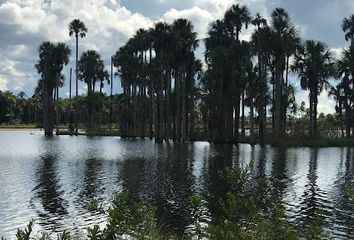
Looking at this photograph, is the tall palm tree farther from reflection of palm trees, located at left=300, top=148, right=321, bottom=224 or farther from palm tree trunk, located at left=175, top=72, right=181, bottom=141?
reflection of palm trees, located at left=300, top=148, right=321, bottom=224

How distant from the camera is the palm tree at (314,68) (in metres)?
71.7

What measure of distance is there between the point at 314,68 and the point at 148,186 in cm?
5159

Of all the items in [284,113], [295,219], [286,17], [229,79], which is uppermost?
[286,17]

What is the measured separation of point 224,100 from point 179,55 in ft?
36.5

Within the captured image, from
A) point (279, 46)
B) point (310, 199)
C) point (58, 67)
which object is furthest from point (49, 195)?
point (58, 67)

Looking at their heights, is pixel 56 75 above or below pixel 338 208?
above

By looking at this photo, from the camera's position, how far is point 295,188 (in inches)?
1037

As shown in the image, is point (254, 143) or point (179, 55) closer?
point (254, 143)

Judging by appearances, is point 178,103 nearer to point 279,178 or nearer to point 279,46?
point 279,46

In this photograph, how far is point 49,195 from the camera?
23422 mm

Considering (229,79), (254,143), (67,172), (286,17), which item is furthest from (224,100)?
(67,172)

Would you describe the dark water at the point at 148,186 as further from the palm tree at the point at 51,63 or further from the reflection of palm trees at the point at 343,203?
the palm tree at the point at 51,63

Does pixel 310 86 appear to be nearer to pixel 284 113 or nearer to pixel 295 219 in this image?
pixel 284 113

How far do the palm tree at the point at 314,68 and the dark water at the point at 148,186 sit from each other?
30967 mm
